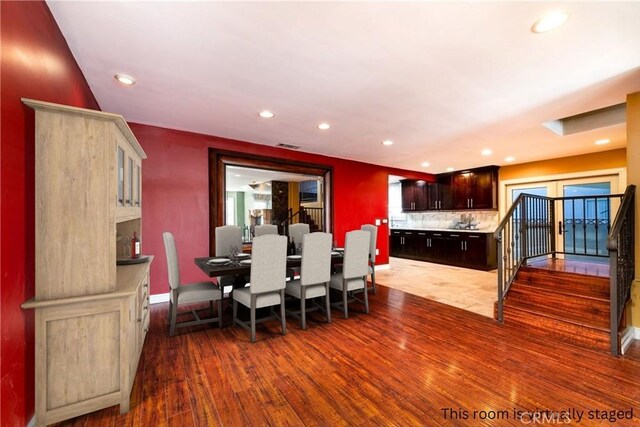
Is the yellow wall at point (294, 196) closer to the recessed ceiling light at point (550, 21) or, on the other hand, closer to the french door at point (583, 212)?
the french door at point (583, 212)

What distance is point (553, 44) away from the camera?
82.7 inches

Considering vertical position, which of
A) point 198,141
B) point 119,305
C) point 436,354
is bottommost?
point 436,354

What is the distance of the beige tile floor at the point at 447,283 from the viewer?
4.24 m

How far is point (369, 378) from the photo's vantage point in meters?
2.25

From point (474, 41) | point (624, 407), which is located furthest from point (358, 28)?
point (624, 407)

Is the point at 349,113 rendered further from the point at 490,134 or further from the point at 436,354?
the point at 436,354

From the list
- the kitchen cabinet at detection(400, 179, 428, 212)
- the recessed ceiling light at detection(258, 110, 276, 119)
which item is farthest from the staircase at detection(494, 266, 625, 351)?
the kitchen cabinet at detection(400, 179, 428, 212)

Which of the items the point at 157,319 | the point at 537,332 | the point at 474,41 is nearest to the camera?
the point at 474,41

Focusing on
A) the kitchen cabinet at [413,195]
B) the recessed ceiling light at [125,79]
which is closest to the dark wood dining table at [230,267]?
the recessed ceiling light at [125,79]

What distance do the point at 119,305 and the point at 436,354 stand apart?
2.61 m

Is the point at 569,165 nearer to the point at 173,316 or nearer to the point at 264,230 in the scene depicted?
the point at 264,230

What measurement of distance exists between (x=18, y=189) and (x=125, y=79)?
1.59 meters

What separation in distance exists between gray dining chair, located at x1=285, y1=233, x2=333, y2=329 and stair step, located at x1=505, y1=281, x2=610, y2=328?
7.47 feet

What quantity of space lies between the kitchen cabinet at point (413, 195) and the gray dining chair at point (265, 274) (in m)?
6.50
